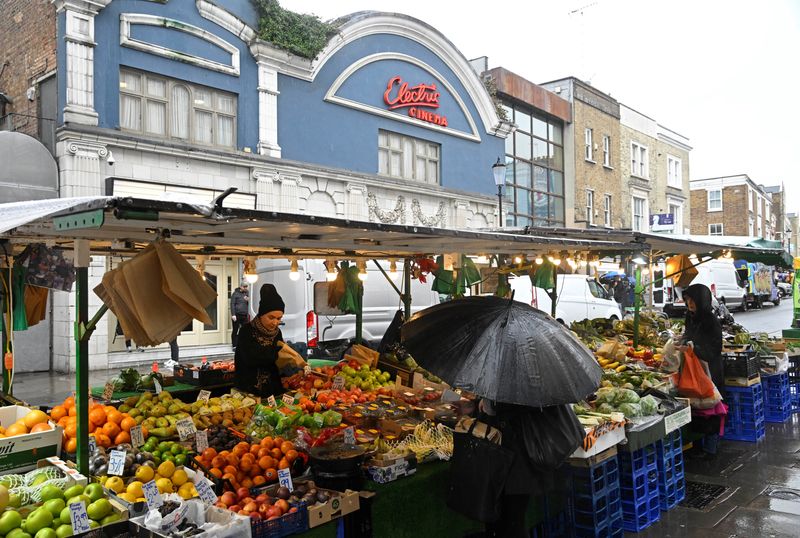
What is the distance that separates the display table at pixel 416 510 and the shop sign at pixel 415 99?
56.5 ft

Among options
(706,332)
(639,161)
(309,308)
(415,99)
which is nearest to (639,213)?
(639,161)

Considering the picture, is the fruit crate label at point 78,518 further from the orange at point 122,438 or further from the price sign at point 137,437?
the orange at point 122,438

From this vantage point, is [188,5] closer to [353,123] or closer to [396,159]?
[353,123]

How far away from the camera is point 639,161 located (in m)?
34.2

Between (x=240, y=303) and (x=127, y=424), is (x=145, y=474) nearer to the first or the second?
(x=127, y=424)

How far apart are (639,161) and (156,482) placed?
34.9 meters

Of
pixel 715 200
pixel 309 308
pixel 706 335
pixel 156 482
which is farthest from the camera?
pixel 715 200

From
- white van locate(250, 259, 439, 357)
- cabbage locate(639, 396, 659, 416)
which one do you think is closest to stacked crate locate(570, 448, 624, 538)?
cabbage locate(639, 396, 659, 416)

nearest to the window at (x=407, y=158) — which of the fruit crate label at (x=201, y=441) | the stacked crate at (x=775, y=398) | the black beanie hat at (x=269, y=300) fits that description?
the stacked crate at (x=775, y=398)

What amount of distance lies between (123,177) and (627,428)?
40.9 ft

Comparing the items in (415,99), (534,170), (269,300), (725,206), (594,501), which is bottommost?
(594,501)

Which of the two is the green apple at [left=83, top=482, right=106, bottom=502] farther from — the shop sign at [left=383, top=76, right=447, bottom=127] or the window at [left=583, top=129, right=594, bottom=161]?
the window at [left=583, top=129, right=594, bottom=161]

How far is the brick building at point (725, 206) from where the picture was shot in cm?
5300

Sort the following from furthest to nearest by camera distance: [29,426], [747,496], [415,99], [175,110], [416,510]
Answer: [415,99], [175,110], [747,496], [29,426], [416,510]
